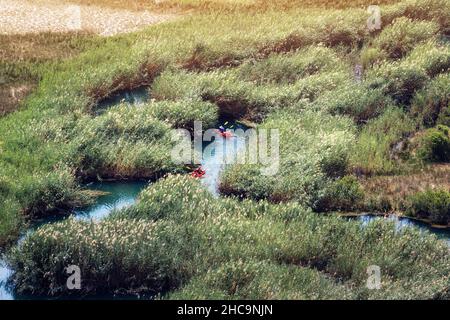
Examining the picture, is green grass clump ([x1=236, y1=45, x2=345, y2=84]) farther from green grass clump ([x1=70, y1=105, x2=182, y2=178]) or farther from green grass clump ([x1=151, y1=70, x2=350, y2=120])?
green grass clump ([x1=70, y1=105, x2=182, y2=178])

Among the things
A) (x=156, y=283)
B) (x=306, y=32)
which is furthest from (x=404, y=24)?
(x=156, y=283)

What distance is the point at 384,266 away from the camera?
9.34 m

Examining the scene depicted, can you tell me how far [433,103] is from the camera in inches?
584

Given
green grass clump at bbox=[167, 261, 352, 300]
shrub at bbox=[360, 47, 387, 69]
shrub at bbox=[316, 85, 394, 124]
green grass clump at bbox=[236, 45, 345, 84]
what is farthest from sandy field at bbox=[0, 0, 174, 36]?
green grass clump at bbox=[167, 261, 352, 300]

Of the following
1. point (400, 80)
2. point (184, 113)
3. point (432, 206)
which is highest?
point (400, 80)

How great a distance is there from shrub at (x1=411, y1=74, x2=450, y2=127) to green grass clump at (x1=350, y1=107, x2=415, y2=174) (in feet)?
1.06

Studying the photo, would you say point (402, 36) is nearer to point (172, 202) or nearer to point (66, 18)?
point (66, 18)

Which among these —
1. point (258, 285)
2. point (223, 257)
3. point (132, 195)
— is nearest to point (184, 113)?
point (132, 195)

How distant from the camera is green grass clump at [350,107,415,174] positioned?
12523 mm

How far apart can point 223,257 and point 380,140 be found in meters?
4.86

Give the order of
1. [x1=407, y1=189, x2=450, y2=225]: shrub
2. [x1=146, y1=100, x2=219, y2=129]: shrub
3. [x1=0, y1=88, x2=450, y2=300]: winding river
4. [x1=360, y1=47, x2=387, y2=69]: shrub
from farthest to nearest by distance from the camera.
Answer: [x1=360, y1=47, x2=387, y2=69]: shrub
[x1=146, y1=100, x2=219, y2=129]: shrub
[x1=407, y1=189, x2=450, y2=225]: shrub
[x1=0, y1=88, x2=450, y2=300]: winding river

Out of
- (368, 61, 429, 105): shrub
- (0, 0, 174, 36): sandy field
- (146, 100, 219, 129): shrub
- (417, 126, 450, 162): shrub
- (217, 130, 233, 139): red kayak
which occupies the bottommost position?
(417, 126, 450, 162): shrub

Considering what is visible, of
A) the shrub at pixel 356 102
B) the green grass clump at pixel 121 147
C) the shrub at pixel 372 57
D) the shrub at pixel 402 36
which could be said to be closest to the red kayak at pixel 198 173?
the green grass clump at pixel 121 147
